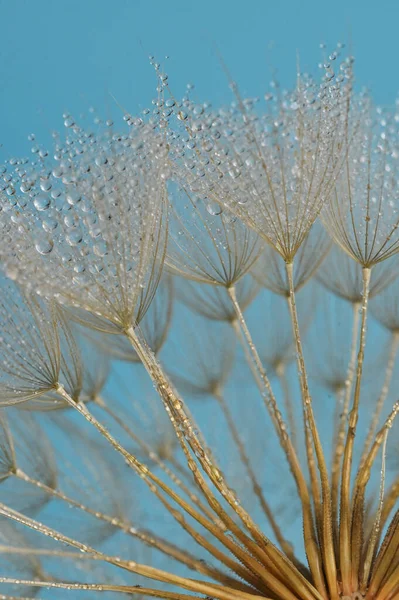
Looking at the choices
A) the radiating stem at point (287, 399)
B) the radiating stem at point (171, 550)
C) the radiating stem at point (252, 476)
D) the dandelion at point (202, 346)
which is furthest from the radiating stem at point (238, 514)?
the radiating stem at point (287, 399)

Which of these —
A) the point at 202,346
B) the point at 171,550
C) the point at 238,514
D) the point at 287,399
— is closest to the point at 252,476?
the point at 287,399

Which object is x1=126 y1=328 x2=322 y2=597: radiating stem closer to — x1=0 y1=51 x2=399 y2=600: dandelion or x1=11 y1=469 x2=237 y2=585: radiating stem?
x1=0 y1=51 x2=399 y2=600: dandelion

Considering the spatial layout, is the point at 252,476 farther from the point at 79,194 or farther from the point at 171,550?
the point at 79,194

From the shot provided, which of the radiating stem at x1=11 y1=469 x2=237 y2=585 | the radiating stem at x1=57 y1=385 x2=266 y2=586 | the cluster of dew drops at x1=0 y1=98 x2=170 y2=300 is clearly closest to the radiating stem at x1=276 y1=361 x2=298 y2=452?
the radiating stem at x1=11 y1=469 x2=237 y2=585

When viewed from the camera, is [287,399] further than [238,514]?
Yes

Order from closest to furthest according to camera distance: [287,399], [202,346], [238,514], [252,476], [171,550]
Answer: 1. [238,514]
2. [171,550]
3. [252,476]
4. [287,399]
5. [202,346]

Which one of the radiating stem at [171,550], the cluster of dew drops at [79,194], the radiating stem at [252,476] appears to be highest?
the cluster of dew drops at [79,194]

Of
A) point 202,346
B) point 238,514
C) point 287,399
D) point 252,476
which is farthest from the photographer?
point 202,346

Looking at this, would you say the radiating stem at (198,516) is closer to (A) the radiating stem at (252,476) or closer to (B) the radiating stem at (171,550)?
(B) the radiating stem at (171,550)

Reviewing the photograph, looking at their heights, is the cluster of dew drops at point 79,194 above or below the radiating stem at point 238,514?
above

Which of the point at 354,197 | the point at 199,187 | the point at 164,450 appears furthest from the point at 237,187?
the point at 164,450

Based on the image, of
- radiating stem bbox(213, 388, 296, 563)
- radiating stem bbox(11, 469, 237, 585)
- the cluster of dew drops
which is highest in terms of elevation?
the cluster of dew drops
